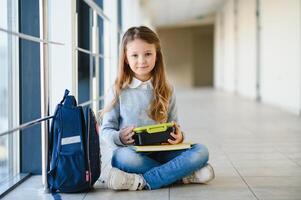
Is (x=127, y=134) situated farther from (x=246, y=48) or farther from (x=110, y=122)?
(x=246, y=48)

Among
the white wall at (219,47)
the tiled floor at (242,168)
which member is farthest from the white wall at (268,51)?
the tiled floor at (242,168)

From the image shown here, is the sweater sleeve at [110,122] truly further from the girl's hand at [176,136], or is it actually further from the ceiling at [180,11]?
the ceiling at [180,11]

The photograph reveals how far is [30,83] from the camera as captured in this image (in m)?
2.43

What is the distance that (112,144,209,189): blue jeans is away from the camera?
2188 mm

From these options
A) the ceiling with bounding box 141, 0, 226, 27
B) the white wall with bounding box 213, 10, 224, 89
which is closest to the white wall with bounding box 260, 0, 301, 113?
the ceiling with bounding box 141, 0, 226, 27

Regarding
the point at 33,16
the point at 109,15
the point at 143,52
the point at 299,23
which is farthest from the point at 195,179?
Result: the point at 299,23

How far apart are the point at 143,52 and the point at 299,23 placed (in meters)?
4.74

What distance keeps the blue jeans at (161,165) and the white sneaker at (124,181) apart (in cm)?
4

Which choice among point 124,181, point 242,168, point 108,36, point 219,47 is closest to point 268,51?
point 108,36

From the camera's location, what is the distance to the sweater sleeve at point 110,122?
224cm

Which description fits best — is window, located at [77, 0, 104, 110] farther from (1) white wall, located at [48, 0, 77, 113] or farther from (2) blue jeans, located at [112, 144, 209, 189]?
(2) blue jeans, located at [112, 144, 209, 189]

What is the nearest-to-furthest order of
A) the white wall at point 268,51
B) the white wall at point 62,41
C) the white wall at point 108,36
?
the white wall at point 62,41 < the white wall at point 108,36 < the white wall at point 268,51

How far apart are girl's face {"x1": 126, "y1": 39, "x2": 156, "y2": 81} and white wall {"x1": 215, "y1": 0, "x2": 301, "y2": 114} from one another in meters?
4.63

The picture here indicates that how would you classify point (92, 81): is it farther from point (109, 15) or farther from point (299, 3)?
point (299, 3)
